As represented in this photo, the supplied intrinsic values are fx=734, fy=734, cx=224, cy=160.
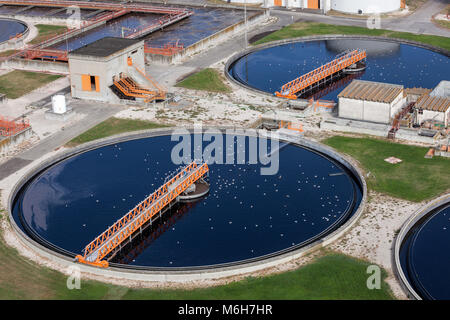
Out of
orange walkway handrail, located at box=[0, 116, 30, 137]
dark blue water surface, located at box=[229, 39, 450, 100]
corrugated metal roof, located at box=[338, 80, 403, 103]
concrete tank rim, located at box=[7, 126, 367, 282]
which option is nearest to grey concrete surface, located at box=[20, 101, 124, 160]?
orange walkway handrail, located at box=[0, 116, 30, 137]

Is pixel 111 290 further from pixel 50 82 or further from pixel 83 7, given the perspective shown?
pixel 83 7

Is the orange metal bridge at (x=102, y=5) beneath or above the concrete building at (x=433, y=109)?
above

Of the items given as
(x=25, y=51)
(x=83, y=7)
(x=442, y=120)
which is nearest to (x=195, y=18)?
(x=83, y=7)

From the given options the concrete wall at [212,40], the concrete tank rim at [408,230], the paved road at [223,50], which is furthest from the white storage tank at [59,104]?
the concrete tank rim at [408,230]

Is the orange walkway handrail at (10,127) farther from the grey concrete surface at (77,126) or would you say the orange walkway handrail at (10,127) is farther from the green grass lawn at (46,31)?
the green grass lawn at (46,31)

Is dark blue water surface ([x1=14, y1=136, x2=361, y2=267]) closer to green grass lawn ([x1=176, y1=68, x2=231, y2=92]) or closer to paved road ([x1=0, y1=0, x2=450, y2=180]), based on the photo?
paved road ([x1=0, y1=0, x2=450, y2=180])
